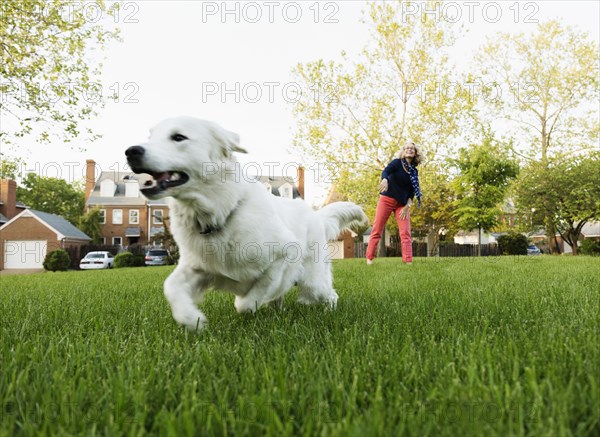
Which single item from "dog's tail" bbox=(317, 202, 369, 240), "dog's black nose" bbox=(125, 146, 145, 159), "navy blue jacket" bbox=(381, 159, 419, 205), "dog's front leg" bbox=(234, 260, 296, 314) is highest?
"navy blue jacket" bbox=(381, 159, 419, 205)

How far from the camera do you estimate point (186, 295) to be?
319 cm

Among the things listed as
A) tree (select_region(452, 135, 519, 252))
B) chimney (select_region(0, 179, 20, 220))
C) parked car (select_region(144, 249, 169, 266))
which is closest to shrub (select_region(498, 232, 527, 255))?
tree (select_region(452, 135, 519, 252))

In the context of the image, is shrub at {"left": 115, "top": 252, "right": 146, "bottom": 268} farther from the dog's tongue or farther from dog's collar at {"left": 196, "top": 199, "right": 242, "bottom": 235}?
the dog's tongue

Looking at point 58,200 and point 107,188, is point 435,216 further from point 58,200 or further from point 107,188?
point 58,200

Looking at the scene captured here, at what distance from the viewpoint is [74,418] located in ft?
4.91

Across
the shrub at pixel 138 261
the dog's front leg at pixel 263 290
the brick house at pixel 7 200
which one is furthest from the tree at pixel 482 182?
the brick house at pixel 7 200

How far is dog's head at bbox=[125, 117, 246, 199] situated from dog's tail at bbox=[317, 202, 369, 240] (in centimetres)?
201

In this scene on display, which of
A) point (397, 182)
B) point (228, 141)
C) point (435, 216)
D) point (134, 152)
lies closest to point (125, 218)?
point (435, 216)

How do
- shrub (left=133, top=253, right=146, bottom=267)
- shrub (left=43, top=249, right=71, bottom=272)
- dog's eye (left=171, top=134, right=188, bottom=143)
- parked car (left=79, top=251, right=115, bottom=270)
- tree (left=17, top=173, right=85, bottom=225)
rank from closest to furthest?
dog's eye (left=171, top=134, right=188, bottom=143) → shrub (left=43, top=249, right=71, bottom=272) → shrub (left=133, top=253, right=146, bottom=267) → parked car (left=79, top=251, right=115, bottom=270) → tree (left=17, top=173, right=85, bottom=225)

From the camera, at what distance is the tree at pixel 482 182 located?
76.8 feet

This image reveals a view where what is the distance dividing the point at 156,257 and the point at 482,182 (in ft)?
85.7

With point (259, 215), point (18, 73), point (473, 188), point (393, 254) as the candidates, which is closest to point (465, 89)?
point (473, 188)

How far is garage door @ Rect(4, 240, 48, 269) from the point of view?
140 feet

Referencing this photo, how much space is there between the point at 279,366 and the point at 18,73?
14756 millimetres
